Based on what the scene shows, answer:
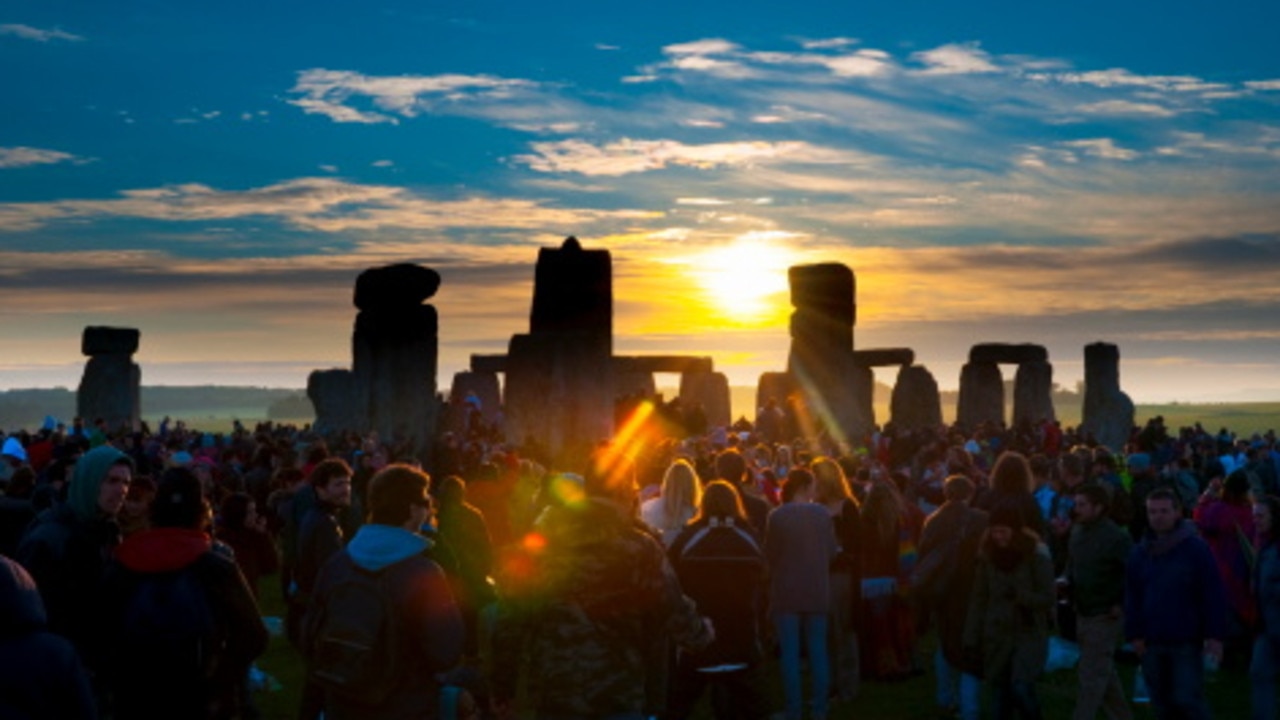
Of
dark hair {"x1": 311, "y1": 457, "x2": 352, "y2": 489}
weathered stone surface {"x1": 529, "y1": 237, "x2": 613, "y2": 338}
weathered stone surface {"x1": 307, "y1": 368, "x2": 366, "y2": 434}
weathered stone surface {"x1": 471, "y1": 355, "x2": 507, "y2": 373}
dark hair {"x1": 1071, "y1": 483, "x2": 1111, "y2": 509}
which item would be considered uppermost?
weathered stone surface {"x1": 529, "y1": 237, "x2": 613, "y2": 338}

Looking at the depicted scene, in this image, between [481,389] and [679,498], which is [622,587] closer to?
[679,498]

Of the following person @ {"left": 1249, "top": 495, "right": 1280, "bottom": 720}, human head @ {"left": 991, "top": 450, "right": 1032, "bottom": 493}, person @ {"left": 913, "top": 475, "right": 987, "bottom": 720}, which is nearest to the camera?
person @ {"left": 1249, "top": 495, "right": 1280, "bottom": 720}

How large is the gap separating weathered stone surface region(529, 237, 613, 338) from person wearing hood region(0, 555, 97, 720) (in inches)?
1035

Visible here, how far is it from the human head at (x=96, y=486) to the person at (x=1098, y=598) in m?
6.05

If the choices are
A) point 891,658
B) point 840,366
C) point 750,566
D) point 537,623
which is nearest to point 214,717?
point 537,623

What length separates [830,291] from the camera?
34.9 m

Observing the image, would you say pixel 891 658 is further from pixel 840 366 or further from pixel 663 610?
pixel 840 366

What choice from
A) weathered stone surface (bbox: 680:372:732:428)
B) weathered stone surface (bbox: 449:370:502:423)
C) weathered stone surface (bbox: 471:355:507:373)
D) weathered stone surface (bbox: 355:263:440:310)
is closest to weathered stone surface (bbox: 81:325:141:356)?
weathered stone surface (bbox: 355:263:440:310)

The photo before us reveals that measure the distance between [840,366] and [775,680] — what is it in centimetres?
2255

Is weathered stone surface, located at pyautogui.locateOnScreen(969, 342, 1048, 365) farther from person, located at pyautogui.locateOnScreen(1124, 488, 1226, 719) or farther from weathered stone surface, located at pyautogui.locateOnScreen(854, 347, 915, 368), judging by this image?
person, located at pyautogui.locateOnScreen(1124, 488, 1226, 719)

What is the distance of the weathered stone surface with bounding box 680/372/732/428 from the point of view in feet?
155

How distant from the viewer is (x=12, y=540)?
9102 millimetres

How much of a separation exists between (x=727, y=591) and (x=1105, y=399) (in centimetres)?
3403

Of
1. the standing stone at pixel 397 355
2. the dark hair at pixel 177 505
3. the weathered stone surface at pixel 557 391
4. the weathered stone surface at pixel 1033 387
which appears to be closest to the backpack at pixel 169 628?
the dark hair at pixel 177 505
